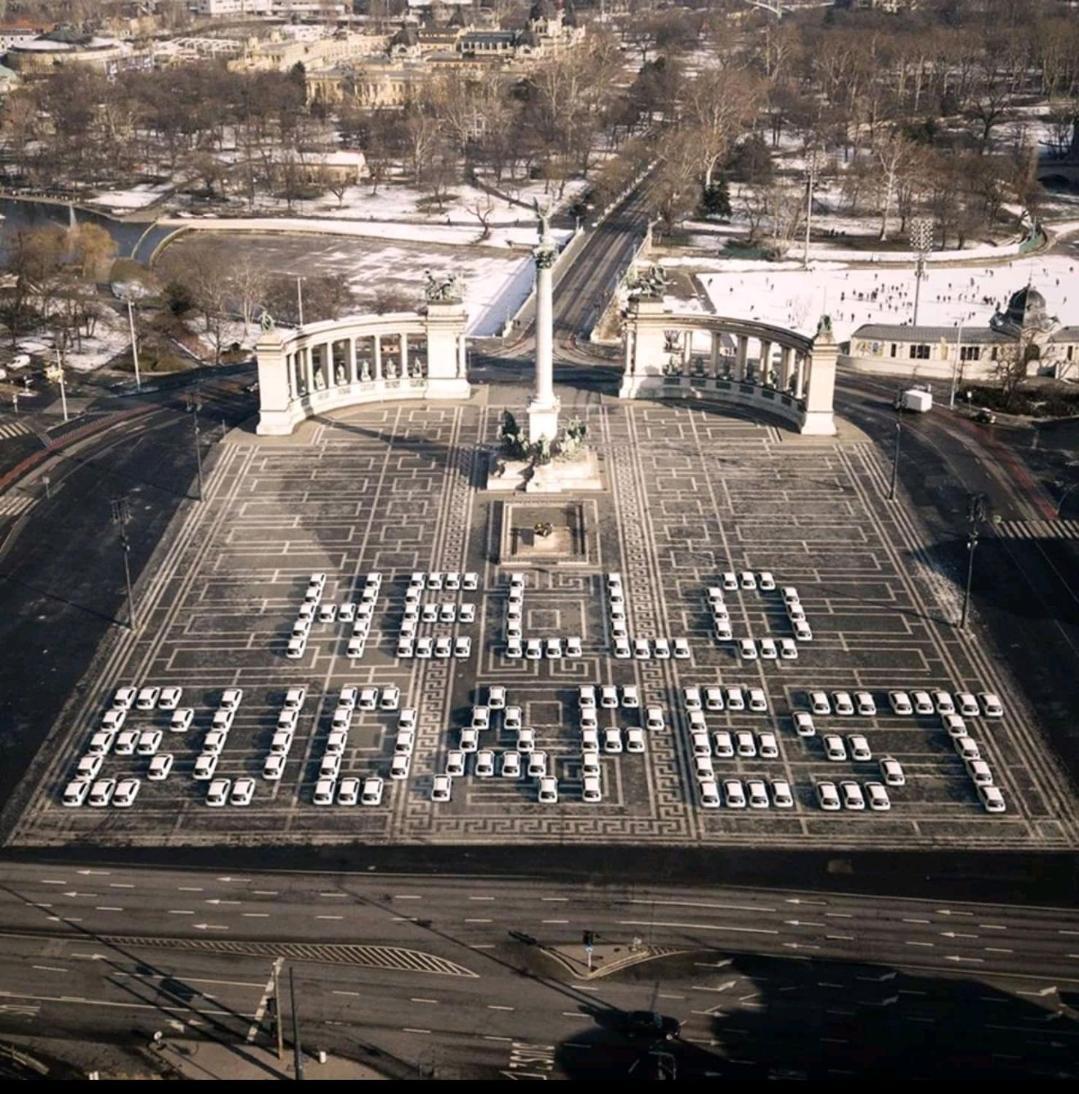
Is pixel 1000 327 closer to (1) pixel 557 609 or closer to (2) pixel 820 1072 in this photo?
(1) pixel 557 609

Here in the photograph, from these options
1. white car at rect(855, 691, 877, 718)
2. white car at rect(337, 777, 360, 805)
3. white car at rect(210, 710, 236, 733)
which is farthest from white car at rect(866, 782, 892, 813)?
white car at rect(210, 710, 236, 733)

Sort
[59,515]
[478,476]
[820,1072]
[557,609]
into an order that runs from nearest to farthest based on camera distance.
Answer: [820,1072]
[557,609]
[59,515]
[478,476]

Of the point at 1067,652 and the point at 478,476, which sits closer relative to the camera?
the point at 1067,652

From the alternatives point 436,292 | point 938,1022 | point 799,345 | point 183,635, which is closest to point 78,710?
point 183,635

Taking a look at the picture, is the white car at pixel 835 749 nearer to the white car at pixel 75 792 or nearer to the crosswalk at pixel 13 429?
the white car at pixel 75 792

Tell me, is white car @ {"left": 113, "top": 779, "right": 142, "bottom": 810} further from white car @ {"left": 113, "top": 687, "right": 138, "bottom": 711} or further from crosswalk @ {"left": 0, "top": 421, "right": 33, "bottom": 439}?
crosswalk @ {"left": 0, "top": 421, "right": 33, "bottom": 439}
